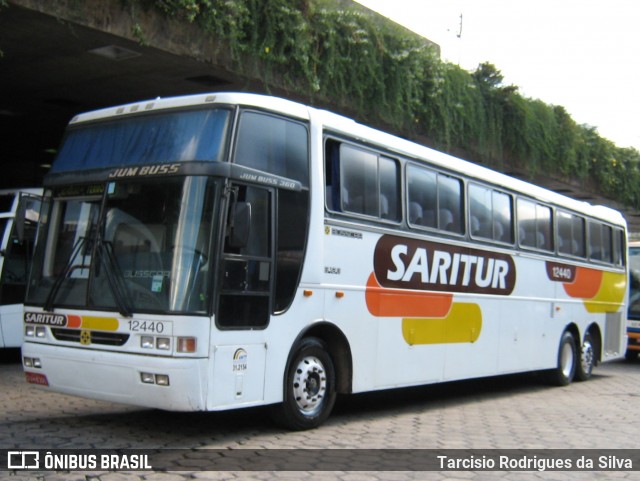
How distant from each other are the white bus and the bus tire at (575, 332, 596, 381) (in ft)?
17.1

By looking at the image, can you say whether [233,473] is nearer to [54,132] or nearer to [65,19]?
[65,19]

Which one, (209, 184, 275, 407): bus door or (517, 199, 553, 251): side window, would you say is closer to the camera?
(209, 184, 275, 407): bus door

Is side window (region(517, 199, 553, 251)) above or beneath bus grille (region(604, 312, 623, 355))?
above

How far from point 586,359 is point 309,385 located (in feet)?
28.4

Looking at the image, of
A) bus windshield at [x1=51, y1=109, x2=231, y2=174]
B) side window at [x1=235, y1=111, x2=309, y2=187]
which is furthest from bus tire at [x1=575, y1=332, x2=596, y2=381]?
bus windshield at [x1=51, y1=109, x2=231, y2=174]

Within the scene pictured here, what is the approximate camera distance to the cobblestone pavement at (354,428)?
6.57 m

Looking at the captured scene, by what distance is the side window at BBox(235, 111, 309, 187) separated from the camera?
758 centimetres

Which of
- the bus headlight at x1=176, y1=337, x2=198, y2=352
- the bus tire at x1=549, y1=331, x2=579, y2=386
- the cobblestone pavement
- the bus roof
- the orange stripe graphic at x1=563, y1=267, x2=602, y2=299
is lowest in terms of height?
the cobblestone pavement

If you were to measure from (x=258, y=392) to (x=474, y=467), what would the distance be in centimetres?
206

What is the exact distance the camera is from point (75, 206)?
7.95m

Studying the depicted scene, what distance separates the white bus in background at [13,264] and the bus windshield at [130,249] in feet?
18.4

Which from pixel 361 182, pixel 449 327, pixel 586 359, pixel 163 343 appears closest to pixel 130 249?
pixel 163 343

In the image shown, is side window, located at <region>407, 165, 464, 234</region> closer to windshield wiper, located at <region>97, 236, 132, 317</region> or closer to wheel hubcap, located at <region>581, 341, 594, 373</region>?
windshield wiper, located at <region>97, 236, 132, 317</region>

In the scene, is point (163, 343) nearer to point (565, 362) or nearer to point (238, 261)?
point (238, 261)
